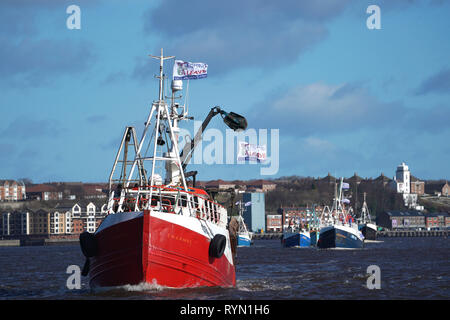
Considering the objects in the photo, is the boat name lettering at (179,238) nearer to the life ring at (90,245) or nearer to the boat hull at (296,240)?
the life ring at (90,245)

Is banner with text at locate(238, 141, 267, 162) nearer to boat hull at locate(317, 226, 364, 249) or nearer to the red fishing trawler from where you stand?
the red fishing trawler

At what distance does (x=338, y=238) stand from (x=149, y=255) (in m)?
85.1

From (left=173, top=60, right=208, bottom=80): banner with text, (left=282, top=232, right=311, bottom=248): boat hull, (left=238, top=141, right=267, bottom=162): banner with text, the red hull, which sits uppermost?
(left=173, top=60, right=208, bottom=80): banner with text

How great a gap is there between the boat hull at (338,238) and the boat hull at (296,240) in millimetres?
22149

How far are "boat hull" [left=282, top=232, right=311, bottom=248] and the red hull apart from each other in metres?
105

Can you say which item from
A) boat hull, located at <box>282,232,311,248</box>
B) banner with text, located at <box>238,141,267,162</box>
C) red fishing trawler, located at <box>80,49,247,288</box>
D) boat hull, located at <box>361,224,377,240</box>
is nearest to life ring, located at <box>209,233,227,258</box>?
red fishing trawler, located at <box>80,49,247,288</box>

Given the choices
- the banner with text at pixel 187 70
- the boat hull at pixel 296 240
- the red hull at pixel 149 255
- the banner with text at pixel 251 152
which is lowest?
the boat hull at pixel 296 240

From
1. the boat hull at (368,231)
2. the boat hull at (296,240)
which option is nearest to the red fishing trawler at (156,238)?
the boat hull at (296,240)

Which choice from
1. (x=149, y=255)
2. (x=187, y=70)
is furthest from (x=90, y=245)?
(x=187, y=70)

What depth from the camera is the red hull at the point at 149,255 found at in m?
33.2

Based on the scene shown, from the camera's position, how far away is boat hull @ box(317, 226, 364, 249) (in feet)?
377

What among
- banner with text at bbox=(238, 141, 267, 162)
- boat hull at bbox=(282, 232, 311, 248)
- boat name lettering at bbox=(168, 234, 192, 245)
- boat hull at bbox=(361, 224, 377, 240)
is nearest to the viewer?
boat name lettering at bbox=(168, 234, 192, 245)

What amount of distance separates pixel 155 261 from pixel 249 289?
987cm
